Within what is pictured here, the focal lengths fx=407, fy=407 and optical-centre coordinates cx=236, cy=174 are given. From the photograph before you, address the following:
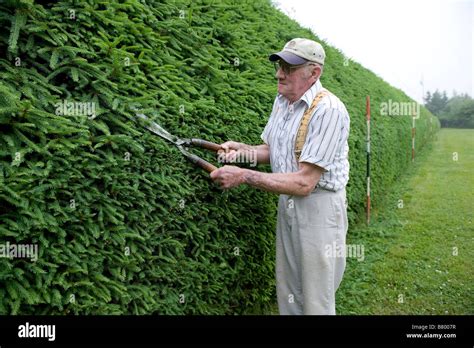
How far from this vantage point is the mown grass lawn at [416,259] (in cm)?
448

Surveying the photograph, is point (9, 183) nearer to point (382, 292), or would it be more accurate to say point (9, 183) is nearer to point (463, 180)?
point (382, 292)

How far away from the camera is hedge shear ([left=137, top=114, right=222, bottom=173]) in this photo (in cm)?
242

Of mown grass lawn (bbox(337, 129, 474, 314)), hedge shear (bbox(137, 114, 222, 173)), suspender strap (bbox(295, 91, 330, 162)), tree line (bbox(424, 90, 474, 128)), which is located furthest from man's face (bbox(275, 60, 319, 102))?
tree line (bbox(424, 90, 474, 128))

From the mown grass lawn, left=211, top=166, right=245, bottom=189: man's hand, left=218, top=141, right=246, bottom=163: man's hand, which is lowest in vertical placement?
the mown grass lawn

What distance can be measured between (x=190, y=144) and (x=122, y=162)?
60 centimetres

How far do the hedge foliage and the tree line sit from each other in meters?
10.3

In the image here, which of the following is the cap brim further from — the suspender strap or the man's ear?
the suspender strap

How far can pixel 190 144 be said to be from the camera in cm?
270

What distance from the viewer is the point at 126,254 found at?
224 cm

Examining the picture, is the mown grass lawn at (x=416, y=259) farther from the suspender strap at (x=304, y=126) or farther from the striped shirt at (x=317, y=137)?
the suspender strap at (x=304, y=126)

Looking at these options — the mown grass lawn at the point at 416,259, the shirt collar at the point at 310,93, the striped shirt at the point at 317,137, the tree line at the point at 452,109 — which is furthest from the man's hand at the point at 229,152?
the tree line at the point at 452,109

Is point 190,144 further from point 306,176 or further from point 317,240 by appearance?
point 317,240
